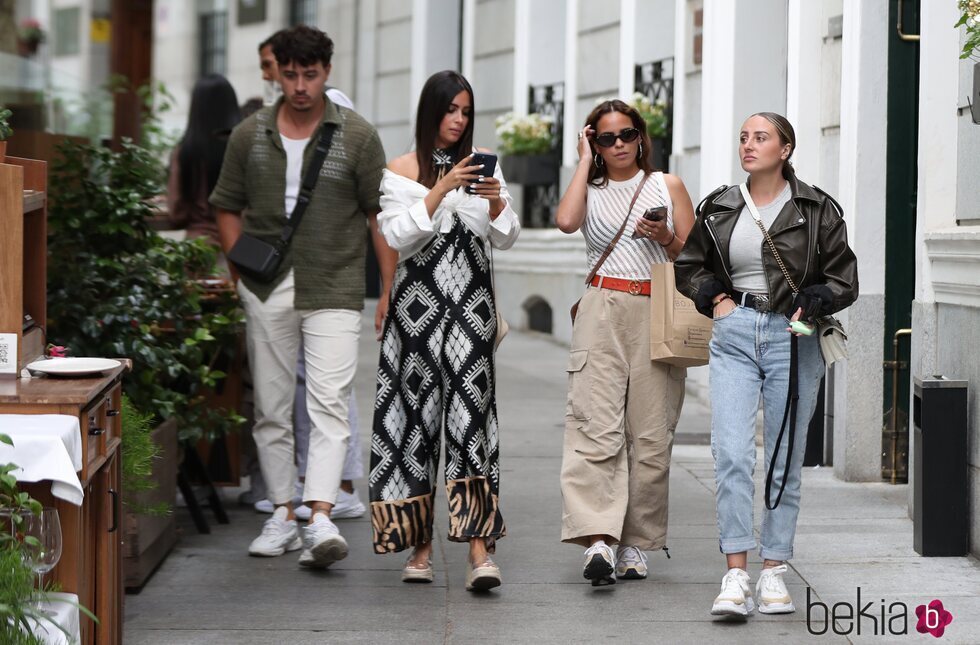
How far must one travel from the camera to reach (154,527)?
621cm

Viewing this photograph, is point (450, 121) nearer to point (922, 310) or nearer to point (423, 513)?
point (423, 513)

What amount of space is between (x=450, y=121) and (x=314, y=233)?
0.91m

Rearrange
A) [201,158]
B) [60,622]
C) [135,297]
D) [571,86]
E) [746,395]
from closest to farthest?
[60,622]
[746,395]
[135,297]
[201,158]
[571,86]

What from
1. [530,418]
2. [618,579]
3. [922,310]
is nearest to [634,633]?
[618,579]

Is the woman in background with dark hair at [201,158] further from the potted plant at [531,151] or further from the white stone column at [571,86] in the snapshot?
the potted plant at [531,151]

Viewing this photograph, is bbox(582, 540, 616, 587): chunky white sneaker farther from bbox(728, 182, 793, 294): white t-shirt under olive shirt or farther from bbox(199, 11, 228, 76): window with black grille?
bbox(199, 11, 228, 76): window with black grille

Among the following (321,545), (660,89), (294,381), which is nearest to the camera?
(321,545)

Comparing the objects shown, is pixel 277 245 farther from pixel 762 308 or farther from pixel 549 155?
pixel 549 155

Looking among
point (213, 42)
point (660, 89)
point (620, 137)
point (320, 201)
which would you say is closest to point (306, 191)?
point (320, 201)

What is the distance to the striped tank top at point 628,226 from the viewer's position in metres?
6.02

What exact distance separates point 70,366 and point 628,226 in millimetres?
2264

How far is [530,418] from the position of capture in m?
11.0

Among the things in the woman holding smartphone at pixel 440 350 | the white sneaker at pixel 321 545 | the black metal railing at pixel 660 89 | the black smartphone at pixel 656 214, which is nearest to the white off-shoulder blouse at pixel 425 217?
the woman holding smartphone at pixel 440 350

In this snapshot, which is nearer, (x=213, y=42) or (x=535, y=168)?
(x=535, y=168)
